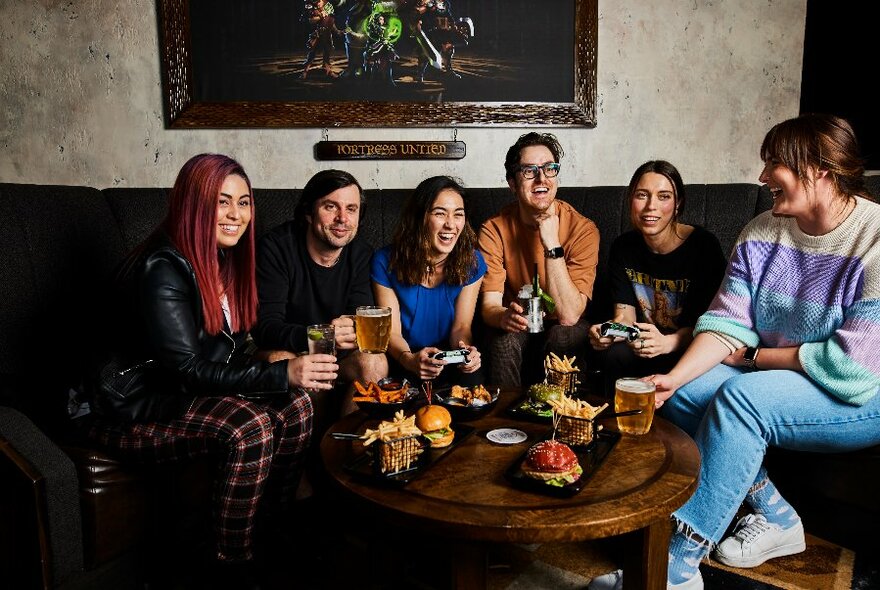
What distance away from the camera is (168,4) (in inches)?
119

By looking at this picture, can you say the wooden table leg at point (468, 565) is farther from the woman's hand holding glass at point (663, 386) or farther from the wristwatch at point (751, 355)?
the wristwatch at point (751, 355)

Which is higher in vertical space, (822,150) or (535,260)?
(822,150)

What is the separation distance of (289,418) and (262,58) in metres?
1.94

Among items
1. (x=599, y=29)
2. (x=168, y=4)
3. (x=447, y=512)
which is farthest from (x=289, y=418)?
(x=599, y=29)

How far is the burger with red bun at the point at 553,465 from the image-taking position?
4.11 ft

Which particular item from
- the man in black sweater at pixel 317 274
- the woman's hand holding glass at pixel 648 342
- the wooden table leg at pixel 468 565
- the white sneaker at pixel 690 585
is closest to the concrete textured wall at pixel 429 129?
the man in black sweater at pixel 317 274

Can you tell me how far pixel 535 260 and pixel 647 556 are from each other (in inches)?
55.2

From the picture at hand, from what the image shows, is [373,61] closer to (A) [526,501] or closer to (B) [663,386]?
(B) [663,386]

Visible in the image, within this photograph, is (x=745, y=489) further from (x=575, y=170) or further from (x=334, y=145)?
(x=334, y=145)

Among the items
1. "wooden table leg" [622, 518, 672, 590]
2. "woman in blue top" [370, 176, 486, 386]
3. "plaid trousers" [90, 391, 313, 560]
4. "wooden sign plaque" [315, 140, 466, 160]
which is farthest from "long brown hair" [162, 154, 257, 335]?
"wooden sign plaque" [315, 140, 466, 160]

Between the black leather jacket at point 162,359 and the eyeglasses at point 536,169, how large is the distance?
1180mm

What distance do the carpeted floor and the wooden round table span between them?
1.49 feet

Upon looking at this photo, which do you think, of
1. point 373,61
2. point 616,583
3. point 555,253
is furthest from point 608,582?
point 373,61

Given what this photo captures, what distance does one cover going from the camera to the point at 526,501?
1215mm
